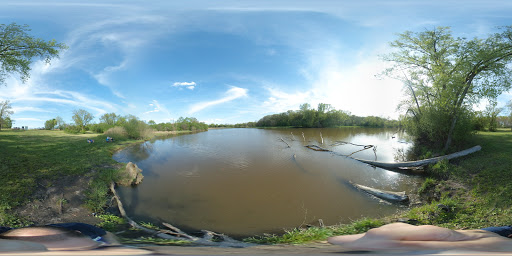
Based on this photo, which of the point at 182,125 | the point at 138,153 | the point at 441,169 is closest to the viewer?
the point at 441,169

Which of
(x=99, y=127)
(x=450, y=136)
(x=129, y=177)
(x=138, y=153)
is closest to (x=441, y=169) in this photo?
(x=450, y=136)

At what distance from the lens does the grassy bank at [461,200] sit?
2.55 meters

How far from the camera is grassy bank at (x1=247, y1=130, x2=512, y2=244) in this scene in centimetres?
255

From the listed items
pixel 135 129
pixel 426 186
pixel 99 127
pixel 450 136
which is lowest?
pixel 426 186

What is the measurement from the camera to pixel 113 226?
291 cm

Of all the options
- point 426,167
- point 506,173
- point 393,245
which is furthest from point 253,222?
point 426,167

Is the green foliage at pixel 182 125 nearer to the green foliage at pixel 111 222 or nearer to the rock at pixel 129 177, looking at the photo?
the rock at pixel 129 177

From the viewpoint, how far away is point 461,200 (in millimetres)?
3697

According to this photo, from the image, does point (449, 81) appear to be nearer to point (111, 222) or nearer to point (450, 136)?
point (450, 136)

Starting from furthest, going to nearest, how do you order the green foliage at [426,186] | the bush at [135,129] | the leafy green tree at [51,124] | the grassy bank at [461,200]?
the leafy green tree at [51,124]
the bush at [135,129]
the green foliage at [426,186]
the grassy bank at [461,200]

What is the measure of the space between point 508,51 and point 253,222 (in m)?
10.6

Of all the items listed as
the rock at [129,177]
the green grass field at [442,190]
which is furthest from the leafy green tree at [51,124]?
the rock at [129,177]

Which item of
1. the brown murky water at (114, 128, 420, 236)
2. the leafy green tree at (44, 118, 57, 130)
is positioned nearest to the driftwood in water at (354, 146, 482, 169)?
the brown murky water at (114, 128, 420, 236)

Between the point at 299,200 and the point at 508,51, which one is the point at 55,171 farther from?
the point at 508,51
